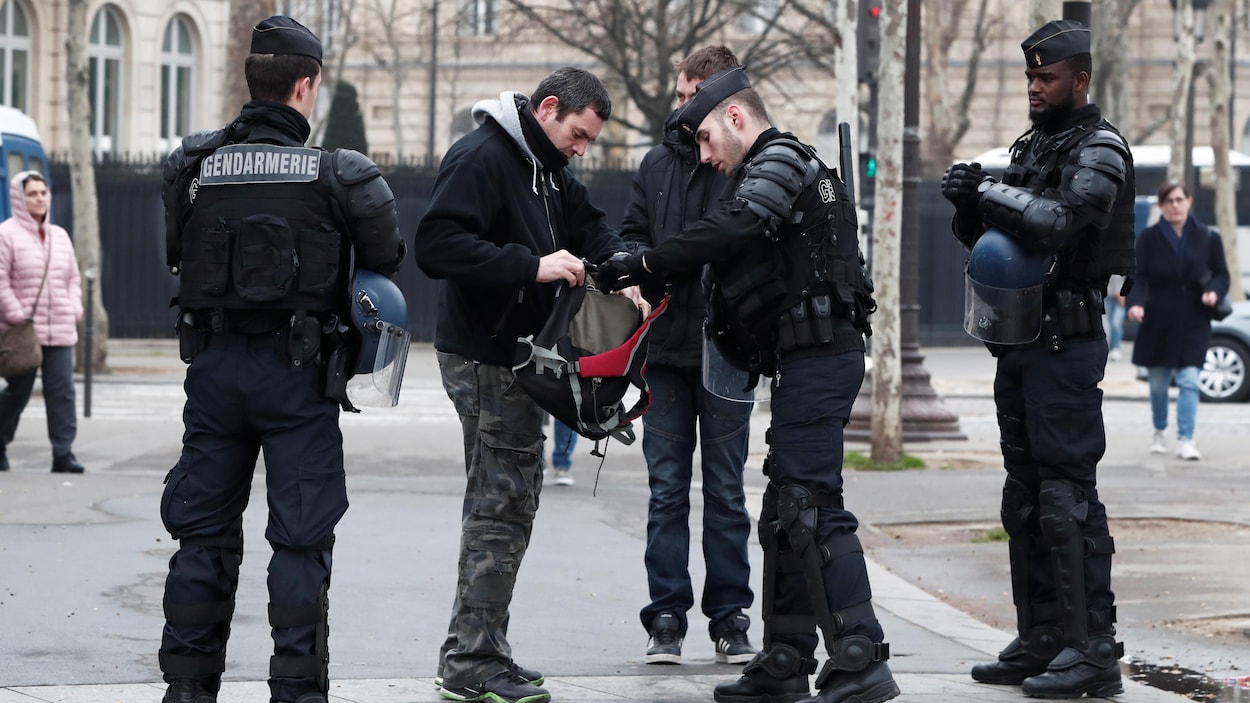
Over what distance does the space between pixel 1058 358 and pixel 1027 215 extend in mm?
527

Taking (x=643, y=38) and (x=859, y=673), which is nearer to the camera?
(x=859, y=673)

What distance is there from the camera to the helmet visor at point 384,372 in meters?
5.11

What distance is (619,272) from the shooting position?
218 inches

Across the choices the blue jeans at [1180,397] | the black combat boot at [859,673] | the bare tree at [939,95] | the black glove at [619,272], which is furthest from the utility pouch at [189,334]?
the bare tree at [939,95]

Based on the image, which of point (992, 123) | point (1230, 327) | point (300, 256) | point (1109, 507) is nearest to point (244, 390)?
point (300, 256)

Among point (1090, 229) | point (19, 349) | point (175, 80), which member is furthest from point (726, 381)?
point (175, 80)

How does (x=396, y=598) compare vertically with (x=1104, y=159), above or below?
below

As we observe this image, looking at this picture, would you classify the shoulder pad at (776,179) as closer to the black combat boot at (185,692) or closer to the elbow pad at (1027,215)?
the elbow pad at (1027,215)

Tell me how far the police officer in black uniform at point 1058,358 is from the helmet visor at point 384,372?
2.06 m

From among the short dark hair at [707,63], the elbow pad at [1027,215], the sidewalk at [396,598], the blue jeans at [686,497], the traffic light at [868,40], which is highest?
the traffic light at [868,40]

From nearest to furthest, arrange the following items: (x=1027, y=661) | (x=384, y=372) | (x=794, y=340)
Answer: (x=384, y=372)
(x=794, y=340)
(x=1027, y=661)

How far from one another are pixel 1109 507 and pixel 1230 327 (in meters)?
9.00

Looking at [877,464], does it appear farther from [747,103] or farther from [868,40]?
[747,103]

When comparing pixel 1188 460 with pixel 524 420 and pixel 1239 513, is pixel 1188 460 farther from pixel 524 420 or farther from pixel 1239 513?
pixel 524 420
